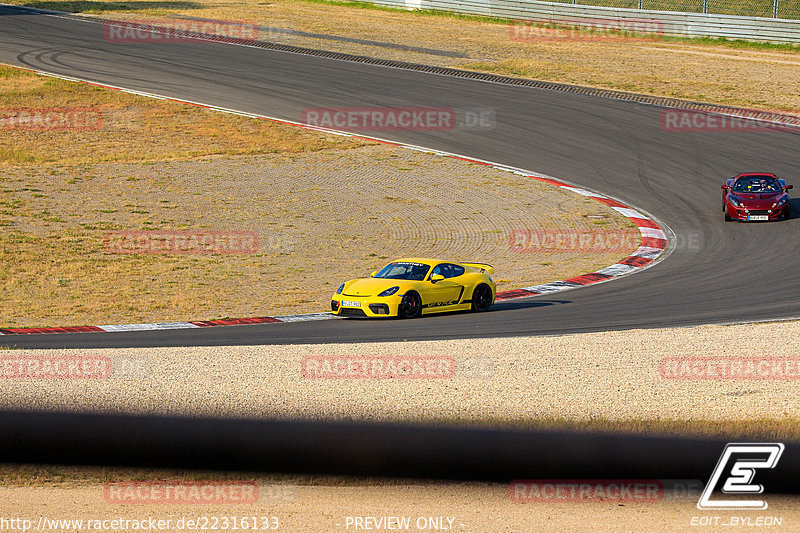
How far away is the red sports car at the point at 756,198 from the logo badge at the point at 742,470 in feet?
68.2

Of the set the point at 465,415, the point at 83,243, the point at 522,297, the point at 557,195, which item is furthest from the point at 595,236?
the point at 465,415

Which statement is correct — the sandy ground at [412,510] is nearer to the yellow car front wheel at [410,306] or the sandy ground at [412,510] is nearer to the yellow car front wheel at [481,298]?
the yellow car front wheel at [410,306]

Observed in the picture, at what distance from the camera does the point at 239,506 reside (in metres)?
7.63

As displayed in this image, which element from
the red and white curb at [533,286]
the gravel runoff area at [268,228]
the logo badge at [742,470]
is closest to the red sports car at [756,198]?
the red and white curb at [533,286]

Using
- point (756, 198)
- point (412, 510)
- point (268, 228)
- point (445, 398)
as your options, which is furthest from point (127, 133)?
point (412, 510)

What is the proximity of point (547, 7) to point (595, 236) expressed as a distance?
91.4 ft

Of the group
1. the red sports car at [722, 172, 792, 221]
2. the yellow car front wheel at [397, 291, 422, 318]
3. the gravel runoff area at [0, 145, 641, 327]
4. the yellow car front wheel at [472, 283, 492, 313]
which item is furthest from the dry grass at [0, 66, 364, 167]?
the yellow car front wheel at [397, 291, 422, 318]

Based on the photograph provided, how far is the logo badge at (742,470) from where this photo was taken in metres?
7.35

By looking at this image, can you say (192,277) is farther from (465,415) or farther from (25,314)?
(465,415)

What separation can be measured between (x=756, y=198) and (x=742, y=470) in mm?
21265

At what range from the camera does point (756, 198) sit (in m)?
27.0

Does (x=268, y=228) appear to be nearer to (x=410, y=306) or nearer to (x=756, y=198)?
(x=410, y=306)

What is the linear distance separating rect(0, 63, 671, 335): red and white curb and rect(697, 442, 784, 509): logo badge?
1183 cm

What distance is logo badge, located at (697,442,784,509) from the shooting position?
24.1 ft
